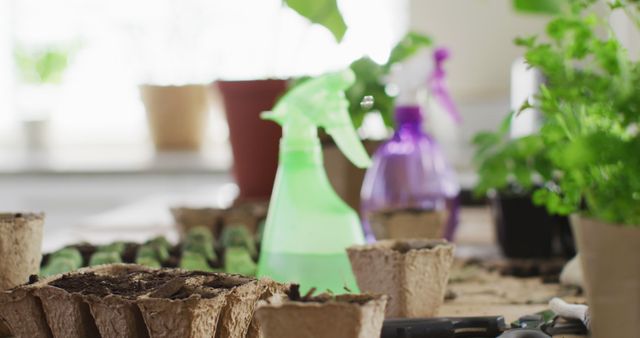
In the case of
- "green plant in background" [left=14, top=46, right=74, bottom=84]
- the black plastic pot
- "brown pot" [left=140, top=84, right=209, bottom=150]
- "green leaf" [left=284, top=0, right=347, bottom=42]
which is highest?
"green plant in background" [left=14, top=46, right=74, bottom=84]

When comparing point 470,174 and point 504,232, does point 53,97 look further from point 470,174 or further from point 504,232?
point 504,232

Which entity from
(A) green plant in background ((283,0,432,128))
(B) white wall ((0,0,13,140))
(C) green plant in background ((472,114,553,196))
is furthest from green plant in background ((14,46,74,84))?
(C) green plant in background ((472,114,553,196))

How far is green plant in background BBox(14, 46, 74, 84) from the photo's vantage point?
2.91 metres

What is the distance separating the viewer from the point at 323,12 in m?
0.57

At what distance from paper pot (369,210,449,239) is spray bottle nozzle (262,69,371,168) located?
0.76ft

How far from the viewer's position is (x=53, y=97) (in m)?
3.07

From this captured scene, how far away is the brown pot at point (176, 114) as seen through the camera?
253 centimetres

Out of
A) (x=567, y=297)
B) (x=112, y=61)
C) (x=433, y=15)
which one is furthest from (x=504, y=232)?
(x=112, y=61)

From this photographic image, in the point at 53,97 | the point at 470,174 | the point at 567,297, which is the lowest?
the point at 567,297

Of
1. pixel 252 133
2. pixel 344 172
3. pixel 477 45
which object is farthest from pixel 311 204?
pixel 477 45

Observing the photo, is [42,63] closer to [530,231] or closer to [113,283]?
[530,231]

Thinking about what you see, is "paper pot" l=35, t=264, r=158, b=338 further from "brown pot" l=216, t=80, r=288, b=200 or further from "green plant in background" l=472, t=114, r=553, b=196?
"brown pot" l=216, t=80, r=288, b=200

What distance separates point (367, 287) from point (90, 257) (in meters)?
0.29

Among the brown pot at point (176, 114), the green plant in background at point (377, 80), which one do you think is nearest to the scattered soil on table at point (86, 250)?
the green plant in background at point (377, 80)
